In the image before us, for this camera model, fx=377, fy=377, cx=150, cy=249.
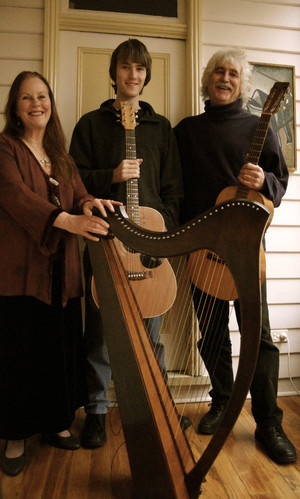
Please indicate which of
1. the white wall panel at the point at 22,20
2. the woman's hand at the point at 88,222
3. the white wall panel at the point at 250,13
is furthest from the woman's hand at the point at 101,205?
the white wall panel at the point at 250,13

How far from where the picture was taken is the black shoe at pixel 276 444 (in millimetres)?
1590

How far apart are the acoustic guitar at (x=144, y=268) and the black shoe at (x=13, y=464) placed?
0.71m

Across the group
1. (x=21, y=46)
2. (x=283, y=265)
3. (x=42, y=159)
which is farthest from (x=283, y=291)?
(x=21, y=46)

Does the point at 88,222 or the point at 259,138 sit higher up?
the point at 259,138

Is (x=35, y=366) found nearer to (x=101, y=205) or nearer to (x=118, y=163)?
(x=101, y=205)

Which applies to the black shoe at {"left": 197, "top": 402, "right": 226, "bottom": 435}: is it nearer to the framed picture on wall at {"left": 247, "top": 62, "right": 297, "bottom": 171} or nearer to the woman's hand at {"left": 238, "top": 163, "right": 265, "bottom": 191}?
the woman's hand at {"left": 238, "top": 163, "right": 265, "bottom": 191}

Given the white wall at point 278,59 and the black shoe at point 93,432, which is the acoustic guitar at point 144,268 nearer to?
the black shoe at point 93,432

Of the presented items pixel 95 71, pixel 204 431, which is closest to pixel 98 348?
pixel 204 431

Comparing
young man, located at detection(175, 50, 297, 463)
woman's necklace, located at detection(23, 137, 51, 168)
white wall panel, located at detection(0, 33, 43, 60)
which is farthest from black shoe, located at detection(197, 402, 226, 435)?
white wall panel, located at detection(0, 33, 43, 60)

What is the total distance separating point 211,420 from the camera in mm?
1826

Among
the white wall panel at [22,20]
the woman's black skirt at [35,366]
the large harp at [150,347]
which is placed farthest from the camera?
the white wall panel at [22,20]

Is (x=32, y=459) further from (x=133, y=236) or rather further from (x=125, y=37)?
(x=125, y=37)

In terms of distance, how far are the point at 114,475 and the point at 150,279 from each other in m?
0.79

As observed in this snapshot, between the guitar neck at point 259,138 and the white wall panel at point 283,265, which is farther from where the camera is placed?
the white wall panel at point 283,265
